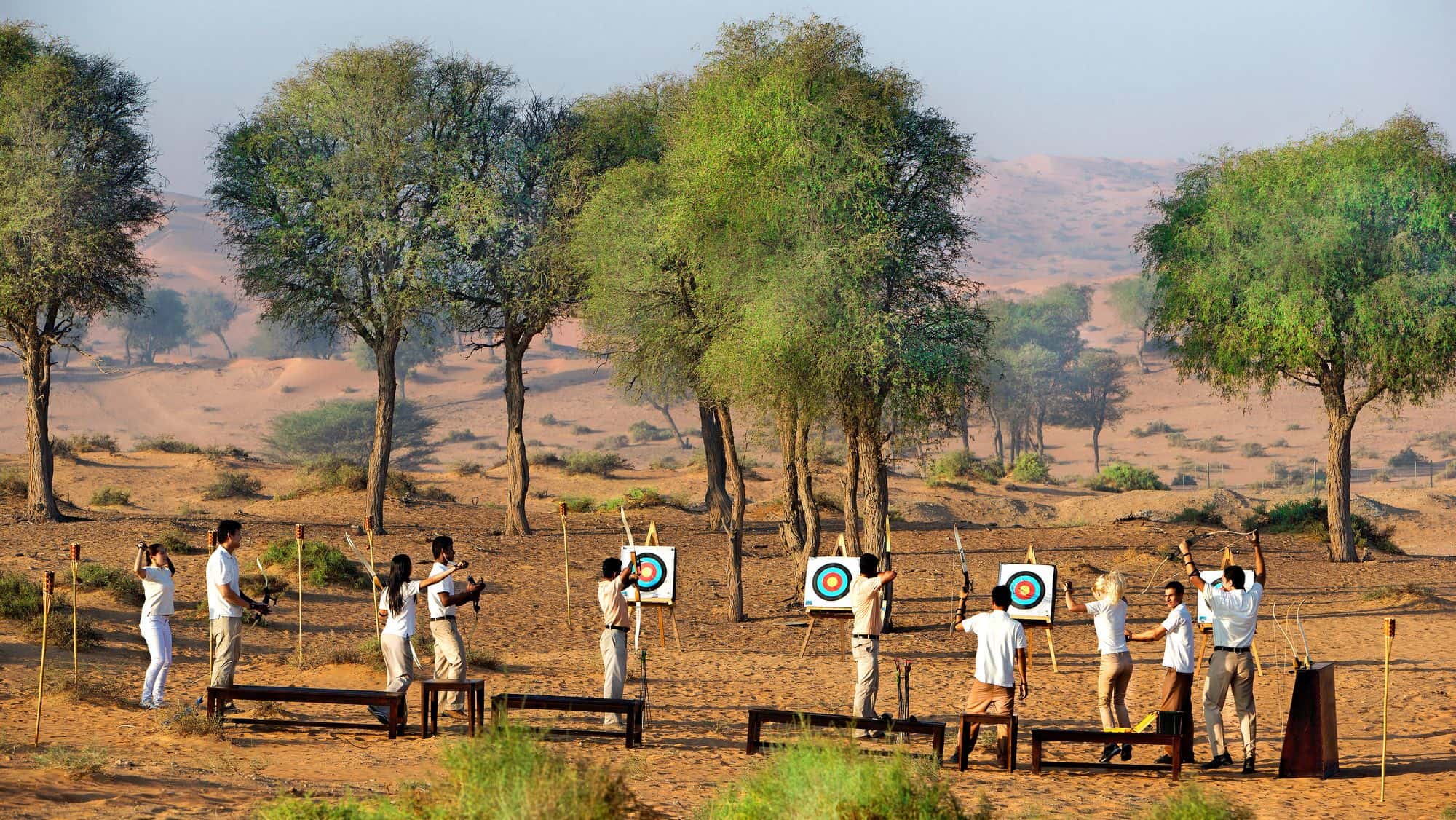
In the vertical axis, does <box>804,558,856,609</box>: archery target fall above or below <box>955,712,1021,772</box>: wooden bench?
above

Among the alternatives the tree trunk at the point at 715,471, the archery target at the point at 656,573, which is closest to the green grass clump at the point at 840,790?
the archery target at the point at 656,573

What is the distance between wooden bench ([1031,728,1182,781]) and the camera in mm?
13586

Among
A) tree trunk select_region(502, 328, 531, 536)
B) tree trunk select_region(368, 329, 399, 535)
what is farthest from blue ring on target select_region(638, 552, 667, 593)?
tree trunk select_region(368, 329, 399, 535)

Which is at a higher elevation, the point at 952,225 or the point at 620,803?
the point at 952,225

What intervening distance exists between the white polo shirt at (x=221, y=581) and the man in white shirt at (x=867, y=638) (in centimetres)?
671

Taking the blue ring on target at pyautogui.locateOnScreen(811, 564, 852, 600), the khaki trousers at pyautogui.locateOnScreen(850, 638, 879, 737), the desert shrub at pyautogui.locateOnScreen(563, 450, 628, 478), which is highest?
the desert shrub at pyautogui.locateOnScreen(563, 450, 628, 478)

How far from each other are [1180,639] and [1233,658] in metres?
0.55

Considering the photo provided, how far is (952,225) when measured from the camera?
973 inches

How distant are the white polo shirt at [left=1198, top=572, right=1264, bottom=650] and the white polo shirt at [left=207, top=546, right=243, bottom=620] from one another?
1030 cm

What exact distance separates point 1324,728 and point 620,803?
812 centimetres

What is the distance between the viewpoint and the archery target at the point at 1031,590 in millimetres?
20859

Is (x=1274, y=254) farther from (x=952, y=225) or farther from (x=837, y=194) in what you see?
(x=837, y=194)

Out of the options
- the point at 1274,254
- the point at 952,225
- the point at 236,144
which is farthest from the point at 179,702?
the point at 1274,254

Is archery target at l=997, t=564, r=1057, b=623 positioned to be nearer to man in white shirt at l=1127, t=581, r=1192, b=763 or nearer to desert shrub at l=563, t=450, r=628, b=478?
man in white shirt at l=1127, t=581, r=1192, b=763
